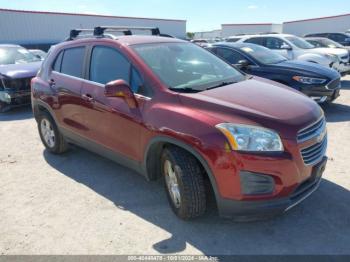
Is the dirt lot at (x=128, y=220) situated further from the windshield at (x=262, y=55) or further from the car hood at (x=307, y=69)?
the windshield at (x=262, y=55)

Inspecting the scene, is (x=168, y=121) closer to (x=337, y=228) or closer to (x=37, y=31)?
(x=337, y=228)

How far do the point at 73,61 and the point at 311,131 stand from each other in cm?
322

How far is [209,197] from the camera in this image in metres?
3.55

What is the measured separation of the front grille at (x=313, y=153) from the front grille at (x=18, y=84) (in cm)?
745

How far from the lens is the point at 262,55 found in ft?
24.8

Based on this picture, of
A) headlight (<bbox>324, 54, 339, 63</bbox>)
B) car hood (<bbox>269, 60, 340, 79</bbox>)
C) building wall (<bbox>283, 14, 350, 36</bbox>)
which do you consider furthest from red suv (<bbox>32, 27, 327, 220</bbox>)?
building wall (<bbox>283, 14, 350, 36</bbox>)

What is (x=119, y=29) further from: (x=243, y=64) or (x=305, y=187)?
(x=305, y=187)

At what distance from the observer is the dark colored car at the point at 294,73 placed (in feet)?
21.7

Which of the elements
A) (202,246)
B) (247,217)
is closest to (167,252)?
(202,246)

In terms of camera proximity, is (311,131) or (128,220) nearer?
(311,131)

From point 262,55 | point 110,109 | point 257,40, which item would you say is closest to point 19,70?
point 110,109

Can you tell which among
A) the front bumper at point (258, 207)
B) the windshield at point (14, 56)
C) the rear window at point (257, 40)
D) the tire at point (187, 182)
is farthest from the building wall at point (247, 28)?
the front bumper at point (258, 207)

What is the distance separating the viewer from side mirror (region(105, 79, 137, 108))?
10.9ft

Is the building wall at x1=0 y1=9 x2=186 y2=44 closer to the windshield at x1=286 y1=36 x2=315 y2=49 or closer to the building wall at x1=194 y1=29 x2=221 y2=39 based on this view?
the windshield at x1=286 y1=36 x2=315 y2=49
